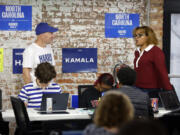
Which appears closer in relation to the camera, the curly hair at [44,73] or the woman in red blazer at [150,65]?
the curly hair at [44,73]

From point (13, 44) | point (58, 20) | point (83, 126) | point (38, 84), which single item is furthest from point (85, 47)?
point (83, 126)

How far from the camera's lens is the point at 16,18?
7.14m

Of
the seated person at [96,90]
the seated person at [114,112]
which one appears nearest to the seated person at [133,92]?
the seated person at [96,90]

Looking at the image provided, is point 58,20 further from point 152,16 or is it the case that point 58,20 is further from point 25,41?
point 152,16

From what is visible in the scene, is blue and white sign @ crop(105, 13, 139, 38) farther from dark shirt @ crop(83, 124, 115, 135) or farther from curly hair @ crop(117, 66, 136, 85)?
dark shirt @ crop(83, 124, 115, 135)

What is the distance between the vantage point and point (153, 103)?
16.7ft

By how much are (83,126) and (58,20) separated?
4.47m

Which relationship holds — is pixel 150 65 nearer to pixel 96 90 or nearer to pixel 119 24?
pixel 96 90

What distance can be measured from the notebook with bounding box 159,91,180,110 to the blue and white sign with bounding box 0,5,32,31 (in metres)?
2.90

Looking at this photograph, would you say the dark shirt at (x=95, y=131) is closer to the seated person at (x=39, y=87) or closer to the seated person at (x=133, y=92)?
the seated person at (x=133, y=92)

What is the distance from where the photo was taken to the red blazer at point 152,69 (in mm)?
5824

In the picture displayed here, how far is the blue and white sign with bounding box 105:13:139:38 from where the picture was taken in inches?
291

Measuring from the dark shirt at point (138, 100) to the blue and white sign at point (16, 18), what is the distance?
3369 millimetres

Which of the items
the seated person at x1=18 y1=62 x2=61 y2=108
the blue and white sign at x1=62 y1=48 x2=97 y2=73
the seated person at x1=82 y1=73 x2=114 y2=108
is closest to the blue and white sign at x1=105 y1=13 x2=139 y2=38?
the blue and white sign at x1=62 y1=48 x2=97 y2=73
